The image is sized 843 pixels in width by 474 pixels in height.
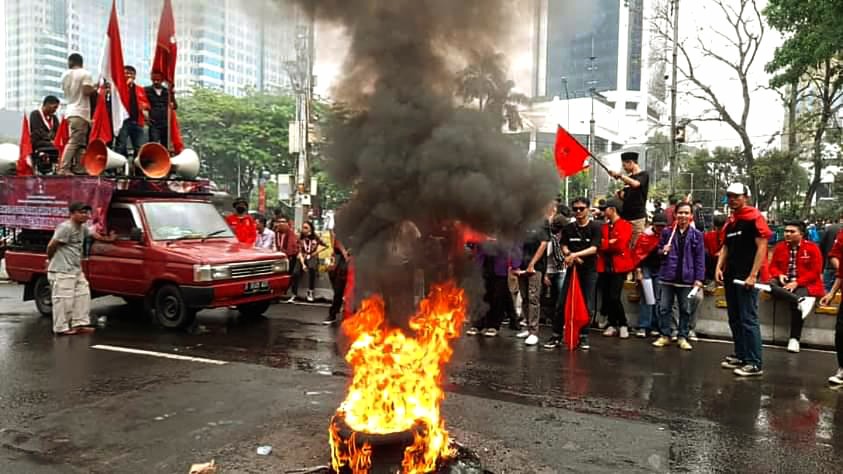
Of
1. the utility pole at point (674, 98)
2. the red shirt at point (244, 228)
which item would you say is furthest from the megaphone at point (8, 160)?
the utility pole at point (674, 98)

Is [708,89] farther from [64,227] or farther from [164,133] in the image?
[64,227]

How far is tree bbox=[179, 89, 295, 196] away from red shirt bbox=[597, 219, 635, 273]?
78.2 ft

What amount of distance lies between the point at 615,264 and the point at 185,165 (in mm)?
6921

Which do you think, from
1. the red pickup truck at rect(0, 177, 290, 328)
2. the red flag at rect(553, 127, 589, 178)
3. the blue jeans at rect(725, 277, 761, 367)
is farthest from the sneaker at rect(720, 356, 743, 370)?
the red pickup truck at rect(0, 177, 290, 328)

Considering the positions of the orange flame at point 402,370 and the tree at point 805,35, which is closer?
the orange flame at point 402,370

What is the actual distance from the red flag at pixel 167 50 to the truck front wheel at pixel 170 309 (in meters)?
3.26

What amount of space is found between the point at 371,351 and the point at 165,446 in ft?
5.97

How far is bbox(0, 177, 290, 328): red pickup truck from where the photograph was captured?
9109 millimetres

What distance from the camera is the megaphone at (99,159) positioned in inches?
383

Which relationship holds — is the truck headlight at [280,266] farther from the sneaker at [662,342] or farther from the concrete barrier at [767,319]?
the sneaker at [662,342]

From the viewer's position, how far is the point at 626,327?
29.7 ft

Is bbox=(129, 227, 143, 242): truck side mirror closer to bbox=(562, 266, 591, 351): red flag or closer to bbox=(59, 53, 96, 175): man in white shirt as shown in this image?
bbox=(59, 53, 96, 175): man in white shirt

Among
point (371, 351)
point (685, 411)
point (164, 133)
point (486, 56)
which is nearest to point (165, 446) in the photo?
point (371, 351)

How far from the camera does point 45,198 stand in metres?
9.97
